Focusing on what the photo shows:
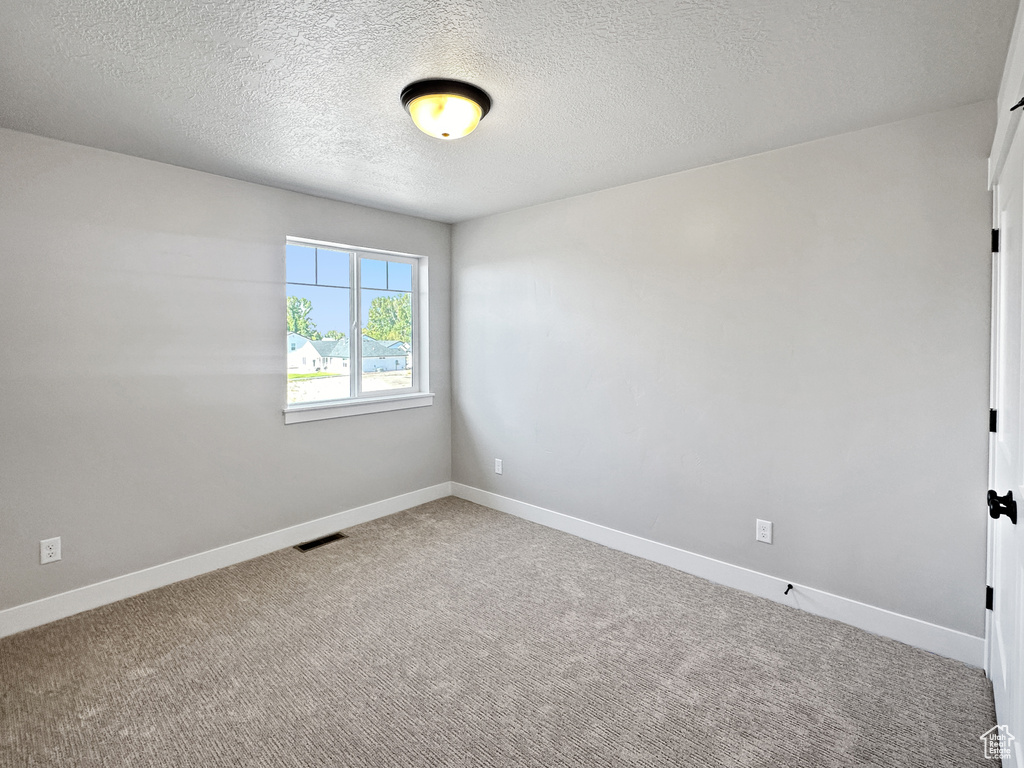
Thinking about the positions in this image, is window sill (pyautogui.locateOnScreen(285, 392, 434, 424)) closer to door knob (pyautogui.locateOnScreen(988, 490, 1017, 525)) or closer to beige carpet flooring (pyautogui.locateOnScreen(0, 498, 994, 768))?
beige carpet flooring (pyautogui.locateOnScreen(0, 498, 994, 768))

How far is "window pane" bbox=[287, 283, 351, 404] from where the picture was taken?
12.1ft

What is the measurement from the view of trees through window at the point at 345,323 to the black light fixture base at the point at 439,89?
195 centimetres

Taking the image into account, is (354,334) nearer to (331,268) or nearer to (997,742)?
(331,268)

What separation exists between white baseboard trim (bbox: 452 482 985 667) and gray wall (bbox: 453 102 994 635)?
51 mm

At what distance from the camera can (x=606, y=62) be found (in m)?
1.88

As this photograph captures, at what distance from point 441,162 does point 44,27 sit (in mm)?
1666

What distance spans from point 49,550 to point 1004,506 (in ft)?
12.9

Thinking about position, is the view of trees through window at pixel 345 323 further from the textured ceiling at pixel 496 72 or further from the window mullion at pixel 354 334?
the textured ceiling at pixel 496 72

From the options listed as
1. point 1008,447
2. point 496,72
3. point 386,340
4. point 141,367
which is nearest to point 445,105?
point 496,72

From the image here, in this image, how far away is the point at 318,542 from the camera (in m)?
3.64

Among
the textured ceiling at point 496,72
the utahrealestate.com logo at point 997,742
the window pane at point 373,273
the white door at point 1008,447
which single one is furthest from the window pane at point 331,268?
the utahrealestate.com logo at point 997,742

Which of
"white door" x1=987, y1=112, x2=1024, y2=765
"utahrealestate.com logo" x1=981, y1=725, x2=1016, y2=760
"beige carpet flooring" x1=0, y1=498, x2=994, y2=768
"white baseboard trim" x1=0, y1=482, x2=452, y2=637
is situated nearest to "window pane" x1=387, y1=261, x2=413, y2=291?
"white baseboard trim" x1=0, y1=482, x2=452, y2=637

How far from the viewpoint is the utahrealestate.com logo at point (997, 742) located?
1612mm

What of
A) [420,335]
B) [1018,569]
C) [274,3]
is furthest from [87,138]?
[1018,569]
